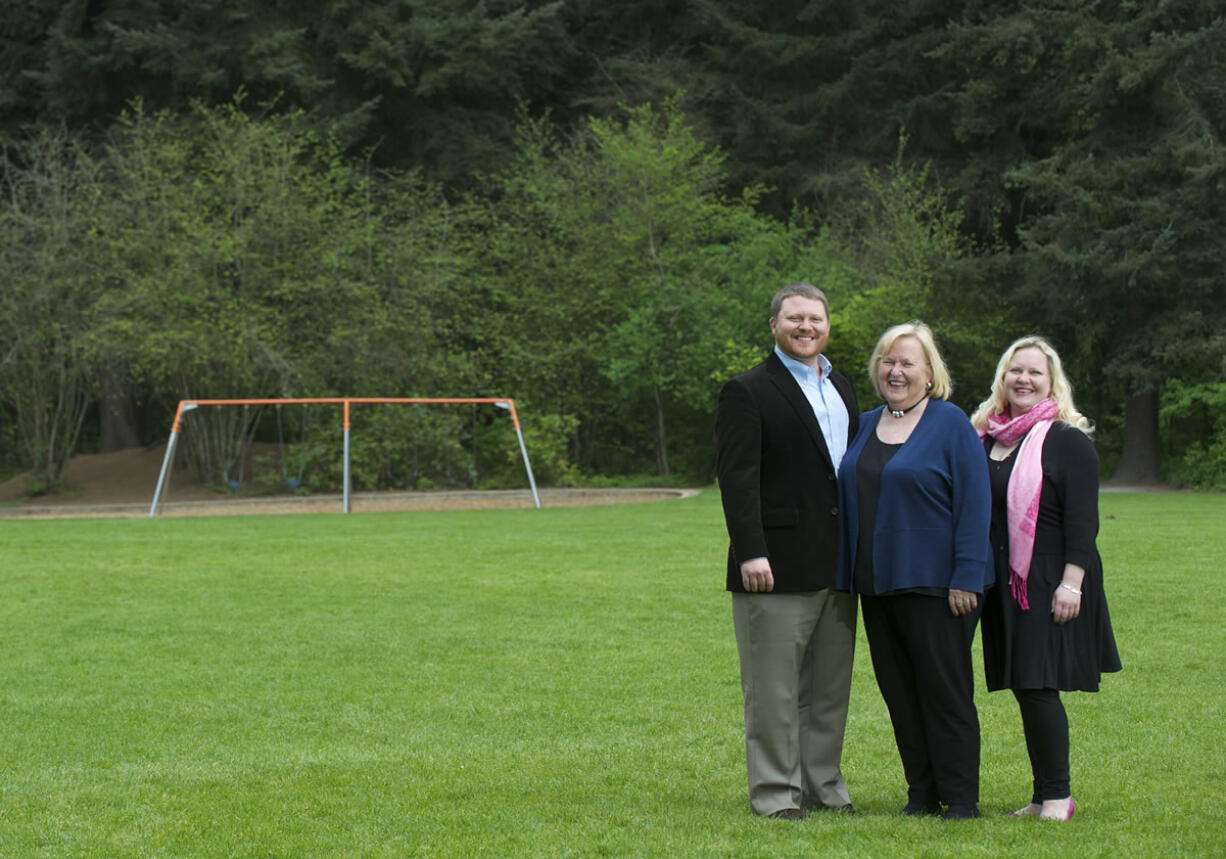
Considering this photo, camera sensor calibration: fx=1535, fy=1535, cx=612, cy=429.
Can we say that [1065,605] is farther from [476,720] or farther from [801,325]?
[476,720]

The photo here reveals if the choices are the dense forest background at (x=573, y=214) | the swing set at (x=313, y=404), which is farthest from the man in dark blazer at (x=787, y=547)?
the dense forest background at (x=573, y=214)

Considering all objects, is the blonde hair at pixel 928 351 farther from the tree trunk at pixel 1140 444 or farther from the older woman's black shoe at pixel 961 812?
the tree trunk at pixel 1140 444

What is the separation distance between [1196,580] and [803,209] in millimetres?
21516

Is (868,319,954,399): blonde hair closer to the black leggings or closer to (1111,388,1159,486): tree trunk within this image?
the black leggings

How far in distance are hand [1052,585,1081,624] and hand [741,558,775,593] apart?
3.00 ft

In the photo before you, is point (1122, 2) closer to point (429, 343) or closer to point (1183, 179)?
point (1183, 179)

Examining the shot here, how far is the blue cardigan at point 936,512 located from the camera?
4.87 meters

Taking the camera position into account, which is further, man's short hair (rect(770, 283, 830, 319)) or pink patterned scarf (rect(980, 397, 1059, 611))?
man's short hair (rect(770, 283, 830, 319))

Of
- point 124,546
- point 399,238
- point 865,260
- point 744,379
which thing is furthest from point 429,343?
point 744,379

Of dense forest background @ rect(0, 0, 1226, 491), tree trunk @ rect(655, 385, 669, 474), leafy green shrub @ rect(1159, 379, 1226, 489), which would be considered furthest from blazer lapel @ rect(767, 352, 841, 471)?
tree trunk @ rect(655, 385, 669, 474)

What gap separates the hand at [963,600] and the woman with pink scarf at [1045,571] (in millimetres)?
212

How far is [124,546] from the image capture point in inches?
674

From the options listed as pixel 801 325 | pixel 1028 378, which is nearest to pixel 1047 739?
pixel 1028 378

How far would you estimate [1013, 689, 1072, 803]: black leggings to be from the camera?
16.5 feet
